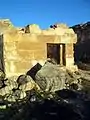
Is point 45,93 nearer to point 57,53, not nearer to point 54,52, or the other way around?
point 57,53

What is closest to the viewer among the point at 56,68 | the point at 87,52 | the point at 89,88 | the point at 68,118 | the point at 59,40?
the point at 68,118

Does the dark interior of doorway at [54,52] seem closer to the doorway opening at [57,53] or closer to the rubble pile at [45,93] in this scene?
the doorway opening at [57,53]

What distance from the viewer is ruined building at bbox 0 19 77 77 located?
40.3 feet

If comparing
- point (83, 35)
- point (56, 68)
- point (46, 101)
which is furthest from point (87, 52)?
point (46, 101)

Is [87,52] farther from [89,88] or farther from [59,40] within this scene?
[89,88]

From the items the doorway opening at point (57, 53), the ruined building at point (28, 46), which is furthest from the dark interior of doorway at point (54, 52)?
the ruined building at point (28, 46)

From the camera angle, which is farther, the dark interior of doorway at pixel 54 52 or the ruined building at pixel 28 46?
the dark interior of doorway at pixel 54 52

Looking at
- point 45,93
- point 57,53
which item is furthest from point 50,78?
point 57,53

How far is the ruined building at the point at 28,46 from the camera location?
40.3 feet

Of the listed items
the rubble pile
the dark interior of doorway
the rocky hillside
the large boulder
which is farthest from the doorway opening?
the rocky hillside

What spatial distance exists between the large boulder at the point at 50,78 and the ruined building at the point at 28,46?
108cm

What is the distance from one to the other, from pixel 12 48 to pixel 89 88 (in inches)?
148

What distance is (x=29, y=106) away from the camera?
9008mm

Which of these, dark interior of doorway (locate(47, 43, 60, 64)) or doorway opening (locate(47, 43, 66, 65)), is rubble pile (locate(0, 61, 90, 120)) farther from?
dark interior of doorway (locate(47, 43, 60, 64))
